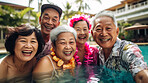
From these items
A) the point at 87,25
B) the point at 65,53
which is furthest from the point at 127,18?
the point at 65,53

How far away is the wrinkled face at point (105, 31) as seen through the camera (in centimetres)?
293

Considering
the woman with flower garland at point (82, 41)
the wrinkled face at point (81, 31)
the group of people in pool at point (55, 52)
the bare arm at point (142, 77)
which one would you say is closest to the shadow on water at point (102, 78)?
the group of people in pool at point (55, 52)

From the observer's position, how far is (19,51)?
2383 millimetres

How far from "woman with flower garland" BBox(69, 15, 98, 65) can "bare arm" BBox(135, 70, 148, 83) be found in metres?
1.92

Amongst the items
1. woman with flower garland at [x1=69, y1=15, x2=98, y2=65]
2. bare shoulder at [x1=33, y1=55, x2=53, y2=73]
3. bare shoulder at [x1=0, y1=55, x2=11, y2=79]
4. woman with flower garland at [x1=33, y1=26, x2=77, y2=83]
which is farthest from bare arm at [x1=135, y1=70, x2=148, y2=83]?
bare shoulder at [x1=0, y1=55, x2=11, y2=79]

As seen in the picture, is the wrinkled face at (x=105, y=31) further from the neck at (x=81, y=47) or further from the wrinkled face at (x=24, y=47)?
the wrinkled face at (x=24, y=47)

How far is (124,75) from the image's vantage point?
2.97 meters

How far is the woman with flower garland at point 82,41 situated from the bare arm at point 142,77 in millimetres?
1923

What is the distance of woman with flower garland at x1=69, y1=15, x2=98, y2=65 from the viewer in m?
3.78

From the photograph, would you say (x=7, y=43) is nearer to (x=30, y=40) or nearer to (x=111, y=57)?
(x=30, y=40)

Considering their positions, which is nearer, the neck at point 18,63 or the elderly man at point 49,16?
the neck at point 18,63

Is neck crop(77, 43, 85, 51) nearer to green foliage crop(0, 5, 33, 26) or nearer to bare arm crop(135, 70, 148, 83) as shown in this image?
bare arm crop(135, 70, 148, 83)

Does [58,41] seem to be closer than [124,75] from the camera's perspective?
Yes

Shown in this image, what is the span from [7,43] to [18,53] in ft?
1.26
